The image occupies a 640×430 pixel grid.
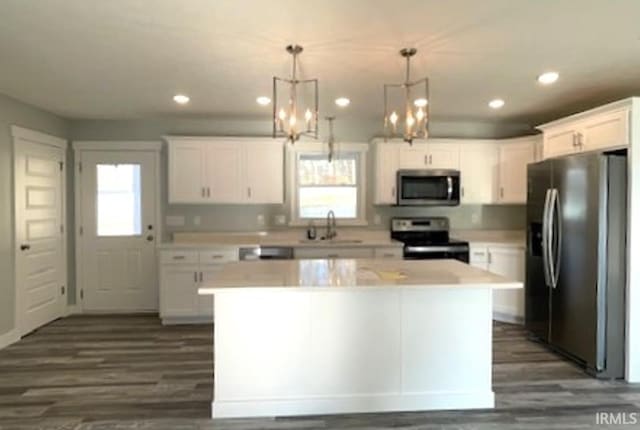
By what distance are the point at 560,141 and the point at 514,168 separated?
45.5 inches

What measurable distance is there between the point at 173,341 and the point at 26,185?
2283mm

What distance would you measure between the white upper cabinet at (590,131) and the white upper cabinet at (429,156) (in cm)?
115

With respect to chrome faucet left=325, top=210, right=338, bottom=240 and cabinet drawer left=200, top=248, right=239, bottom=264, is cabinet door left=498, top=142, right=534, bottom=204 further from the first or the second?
cabinet drawer left=200, top=248, right=239, bottom=264

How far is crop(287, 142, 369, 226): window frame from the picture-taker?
A: 18.1ft

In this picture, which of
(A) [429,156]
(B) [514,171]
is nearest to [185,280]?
(A) [429,156]

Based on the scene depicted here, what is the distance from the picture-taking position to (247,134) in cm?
553

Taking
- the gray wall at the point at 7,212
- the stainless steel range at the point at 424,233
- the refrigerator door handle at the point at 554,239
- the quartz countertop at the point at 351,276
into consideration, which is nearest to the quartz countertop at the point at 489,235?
the stainless steel range at the point at 424,233

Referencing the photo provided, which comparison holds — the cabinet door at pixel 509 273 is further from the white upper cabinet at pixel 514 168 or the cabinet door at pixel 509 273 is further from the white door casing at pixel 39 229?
the white door casing at pixel 39 229

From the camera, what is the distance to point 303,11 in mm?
2432

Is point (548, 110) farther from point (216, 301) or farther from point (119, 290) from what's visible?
point (119, 290)

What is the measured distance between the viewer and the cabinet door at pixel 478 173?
539 centimetres

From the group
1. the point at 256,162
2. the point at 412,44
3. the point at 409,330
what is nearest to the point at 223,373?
the point at 409,330

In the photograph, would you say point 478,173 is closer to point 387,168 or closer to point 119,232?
point 387,168

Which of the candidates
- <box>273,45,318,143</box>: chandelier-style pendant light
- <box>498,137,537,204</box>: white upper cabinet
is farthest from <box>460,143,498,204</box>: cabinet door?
<box>273,45,318,143</box>: chandelier-style pendant light
